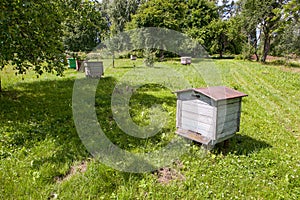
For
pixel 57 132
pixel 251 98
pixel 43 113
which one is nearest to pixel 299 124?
pixel 251 98

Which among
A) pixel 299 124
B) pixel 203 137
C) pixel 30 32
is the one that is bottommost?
pixel 299 124

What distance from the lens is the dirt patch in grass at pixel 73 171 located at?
10.0 ft

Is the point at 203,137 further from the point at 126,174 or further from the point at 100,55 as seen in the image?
the point at 100,55

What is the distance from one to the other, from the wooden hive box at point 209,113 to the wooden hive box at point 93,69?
26.8ft

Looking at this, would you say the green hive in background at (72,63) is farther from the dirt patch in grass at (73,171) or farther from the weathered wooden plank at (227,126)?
the weathered wooden plank at (227,126)

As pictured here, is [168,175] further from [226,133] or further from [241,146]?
[241,146]

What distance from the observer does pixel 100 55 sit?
20.1 meters

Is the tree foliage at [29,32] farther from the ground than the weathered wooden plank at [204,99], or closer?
farther from the ground

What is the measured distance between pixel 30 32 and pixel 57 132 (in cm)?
228

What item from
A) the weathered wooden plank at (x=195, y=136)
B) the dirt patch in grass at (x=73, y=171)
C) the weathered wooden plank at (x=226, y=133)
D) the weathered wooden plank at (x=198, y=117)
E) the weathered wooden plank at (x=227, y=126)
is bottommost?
the dirt patch in grass at (x=73, y=171)

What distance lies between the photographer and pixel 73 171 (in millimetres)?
3248

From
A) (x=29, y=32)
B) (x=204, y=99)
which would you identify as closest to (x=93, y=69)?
(x=29, y=32)

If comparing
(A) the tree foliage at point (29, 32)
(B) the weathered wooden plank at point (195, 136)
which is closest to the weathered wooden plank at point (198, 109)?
(B) the weathered wooden plank at point (195, 136)

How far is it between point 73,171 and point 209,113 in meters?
2.43
